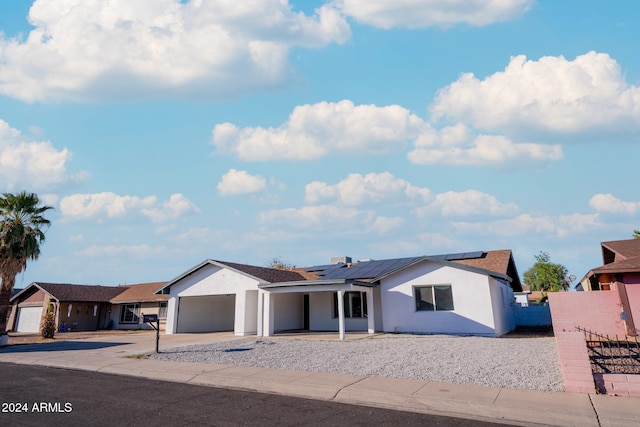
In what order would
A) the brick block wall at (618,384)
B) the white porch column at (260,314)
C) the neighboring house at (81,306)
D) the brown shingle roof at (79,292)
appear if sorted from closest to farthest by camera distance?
the brick block wall at (618,384) → the white porch column at (260,314) → the neighboring house at (81,306) → the brown shingle roof at (79,292)

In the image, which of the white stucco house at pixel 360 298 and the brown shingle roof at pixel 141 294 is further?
the brown shingle roof at pixel 141 294

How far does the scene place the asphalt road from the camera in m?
6.85

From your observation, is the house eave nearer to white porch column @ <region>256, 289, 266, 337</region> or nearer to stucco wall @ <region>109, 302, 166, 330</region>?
white porch column @ <region>256, 289, 266, 337</region>

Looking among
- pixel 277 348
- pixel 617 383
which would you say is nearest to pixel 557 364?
pixel 617 383

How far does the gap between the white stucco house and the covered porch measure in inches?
2.1

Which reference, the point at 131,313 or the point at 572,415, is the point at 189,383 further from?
the point at 131,313

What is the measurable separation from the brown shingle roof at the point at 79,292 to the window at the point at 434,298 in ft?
98.0

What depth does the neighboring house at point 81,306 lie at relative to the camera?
1357 inches

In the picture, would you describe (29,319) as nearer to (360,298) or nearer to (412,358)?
(360,298)

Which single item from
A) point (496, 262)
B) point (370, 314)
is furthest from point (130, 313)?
point (496, 262)

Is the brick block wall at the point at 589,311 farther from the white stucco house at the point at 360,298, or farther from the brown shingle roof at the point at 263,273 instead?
the brown shingle roof at the point at 263,273

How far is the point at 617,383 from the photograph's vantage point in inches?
318

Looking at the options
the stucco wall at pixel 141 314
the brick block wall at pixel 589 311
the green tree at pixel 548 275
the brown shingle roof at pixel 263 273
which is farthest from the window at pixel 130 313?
the green tree at pixel 548 275

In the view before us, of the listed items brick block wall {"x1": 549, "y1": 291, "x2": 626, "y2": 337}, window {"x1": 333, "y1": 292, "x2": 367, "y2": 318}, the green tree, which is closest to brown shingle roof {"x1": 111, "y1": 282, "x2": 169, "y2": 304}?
window {"x1": 333, "y1": 292, "x2": 367, "y2": 318}
